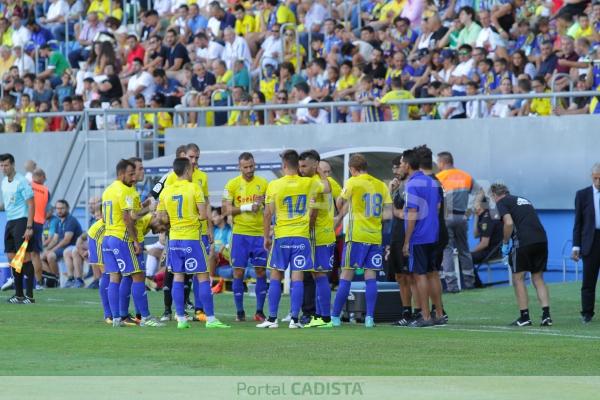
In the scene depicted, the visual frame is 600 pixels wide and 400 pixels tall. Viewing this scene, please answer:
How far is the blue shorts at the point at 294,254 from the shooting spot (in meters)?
14.9

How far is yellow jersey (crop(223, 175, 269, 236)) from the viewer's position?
1603 cm

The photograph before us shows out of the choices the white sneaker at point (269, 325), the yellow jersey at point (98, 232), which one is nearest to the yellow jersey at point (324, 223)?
the white sneaker at point (269, 325)

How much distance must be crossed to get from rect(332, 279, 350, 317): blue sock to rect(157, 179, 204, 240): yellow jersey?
170 centimetres

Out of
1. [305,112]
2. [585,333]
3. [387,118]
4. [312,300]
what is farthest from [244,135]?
[585,333]

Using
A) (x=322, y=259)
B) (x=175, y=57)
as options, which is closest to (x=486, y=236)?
(x=322, y=259)

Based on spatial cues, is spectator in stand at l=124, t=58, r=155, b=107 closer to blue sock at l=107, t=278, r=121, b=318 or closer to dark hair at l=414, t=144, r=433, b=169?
blue sock at l=107, t=278, r=121, b=318

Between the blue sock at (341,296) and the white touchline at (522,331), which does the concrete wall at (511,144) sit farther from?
the blue sock at (341,296)

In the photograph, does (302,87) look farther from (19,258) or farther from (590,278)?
(590,278)

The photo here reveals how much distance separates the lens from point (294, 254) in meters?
14.9

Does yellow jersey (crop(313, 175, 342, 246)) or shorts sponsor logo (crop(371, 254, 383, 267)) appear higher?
yellow jersey (crop(313, 175, 342, 246))

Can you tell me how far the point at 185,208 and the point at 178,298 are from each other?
970mm

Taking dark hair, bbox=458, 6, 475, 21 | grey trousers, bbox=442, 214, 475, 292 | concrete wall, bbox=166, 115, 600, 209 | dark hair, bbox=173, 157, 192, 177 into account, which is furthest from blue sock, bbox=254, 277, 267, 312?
dark hair, bbox=458, 6, 475, 21
